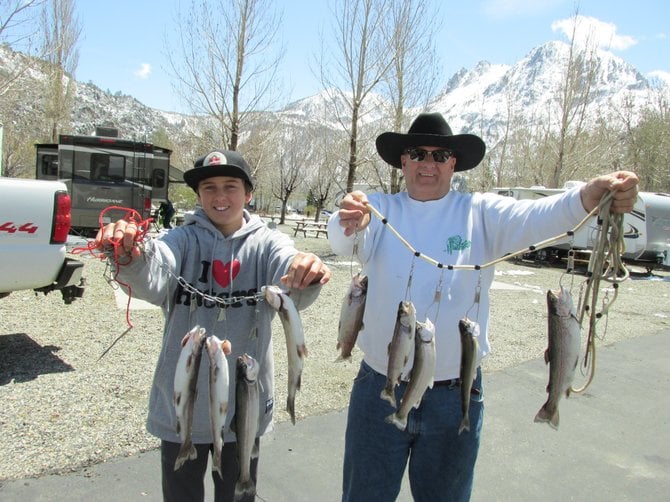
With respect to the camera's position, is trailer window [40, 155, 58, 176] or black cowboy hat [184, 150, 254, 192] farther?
trailer window [40, 155, 58, 176]

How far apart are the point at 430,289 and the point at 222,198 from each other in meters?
1.11

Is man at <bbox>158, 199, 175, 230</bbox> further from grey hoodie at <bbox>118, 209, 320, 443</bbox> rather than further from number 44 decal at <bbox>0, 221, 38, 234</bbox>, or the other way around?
grey hoodie at <bbox>118, 209, 320, 443</bbox>

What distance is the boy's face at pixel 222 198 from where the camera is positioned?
2482mm

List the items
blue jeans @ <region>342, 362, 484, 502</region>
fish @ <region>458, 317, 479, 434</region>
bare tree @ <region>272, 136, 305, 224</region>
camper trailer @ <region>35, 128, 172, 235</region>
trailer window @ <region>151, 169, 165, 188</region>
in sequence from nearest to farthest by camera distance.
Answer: fish @ <region>458, 317, 479, 434</region>
blue jeans @ <region>342, 362, 484, 502</region>
camper trailer @ <region>35, 128, 172, 235</region>
trailer window @ <region>151, 169, 165, 188</region>
bare tree @ <region>272, 136, 305, 224</region>

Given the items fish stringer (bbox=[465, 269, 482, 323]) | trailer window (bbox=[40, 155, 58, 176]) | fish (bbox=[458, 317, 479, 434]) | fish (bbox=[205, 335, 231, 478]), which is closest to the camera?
fish (bbox=[205, 335, 231, 478])

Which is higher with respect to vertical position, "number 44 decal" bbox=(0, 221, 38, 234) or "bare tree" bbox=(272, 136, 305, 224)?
"bare tree" bbox=(272, 136, 305, 224)

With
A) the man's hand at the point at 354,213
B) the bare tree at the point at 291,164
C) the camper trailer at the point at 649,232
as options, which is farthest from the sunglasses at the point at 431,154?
the bare tree at the point at 291,164

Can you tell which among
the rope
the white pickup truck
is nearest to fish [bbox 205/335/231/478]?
the rope

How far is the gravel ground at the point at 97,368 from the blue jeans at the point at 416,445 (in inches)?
83.4

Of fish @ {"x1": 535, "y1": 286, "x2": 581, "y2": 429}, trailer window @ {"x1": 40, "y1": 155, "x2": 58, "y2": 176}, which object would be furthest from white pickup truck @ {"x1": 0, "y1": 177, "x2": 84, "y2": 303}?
trailer window @ {"x1": 40, "y1": 155, "x2": 58, "y2": 176}

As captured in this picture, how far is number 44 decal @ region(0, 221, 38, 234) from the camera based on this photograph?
4.67 m

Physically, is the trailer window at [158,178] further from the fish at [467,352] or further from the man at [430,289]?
the fish at [467,352]

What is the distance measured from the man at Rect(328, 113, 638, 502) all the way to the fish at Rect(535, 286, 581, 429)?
37cm

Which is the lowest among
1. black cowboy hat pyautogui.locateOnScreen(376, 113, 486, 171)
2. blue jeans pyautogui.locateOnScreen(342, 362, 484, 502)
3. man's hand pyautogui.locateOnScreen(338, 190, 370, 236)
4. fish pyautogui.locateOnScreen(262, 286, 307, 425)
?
blue jeans pyautogui.locateOnScreen(342, 362, 484, 502)
